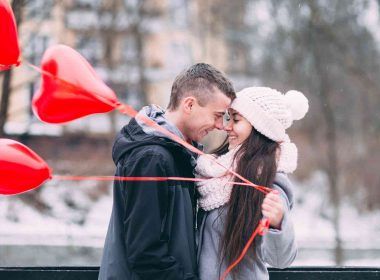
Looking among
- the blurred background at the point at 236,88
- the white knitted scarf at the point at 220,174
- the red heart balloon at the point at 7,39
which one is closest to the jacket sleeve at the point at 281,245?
the white knitted scarf at the point at 220,174

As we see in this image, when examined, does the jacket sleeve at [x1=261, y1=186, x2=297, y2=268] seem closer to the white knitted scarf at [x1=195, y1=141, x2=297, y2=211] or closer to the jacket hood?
the white knitted scarf at [x1=195, y1=141, x2=297, y2=211]


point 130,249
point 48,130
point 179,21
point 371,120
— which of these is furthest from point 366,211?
point 130,249

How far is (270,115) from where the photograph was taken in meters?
2.18

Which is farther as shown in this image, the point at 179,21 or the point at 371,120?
the point at 179,21

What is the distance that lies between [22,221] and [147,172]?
8.34 metres

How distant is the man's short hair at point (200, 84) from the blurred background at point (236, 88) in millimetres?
5286

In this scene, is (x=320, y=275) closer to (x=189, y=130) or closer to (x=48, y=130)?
(x=189, y=130)

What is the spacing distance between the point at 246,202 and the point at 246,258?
215 millimetres

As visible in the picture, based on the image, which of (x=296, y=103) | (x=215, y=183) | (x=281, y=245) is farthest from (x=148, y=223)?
(x=296, y=103)

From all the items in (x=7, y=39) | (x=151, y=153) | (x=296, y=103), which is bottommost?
(x=151, y=153)

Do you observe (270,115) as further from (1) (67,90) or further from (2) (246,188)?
(1) (67,90)

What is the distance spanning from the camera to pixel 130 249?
2.00 metres

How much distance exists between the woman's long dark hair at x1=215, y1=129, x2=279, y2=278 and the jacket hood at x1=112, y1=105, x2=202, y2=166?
0.20 metres

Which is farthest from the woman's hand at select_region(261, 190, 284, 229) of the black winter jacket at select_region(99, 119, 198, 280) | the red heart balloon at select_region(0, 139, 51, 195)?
the red heart balloon at select_region(0, 139, 51, 195)
